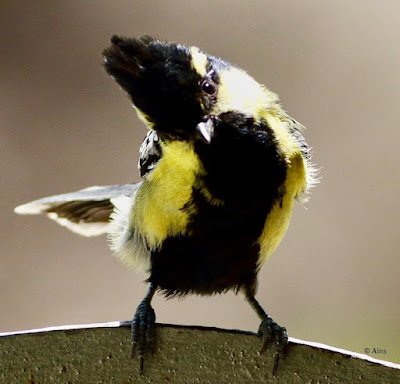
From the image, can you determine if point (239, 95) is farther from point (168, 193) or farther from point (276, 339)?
point (276, 339)

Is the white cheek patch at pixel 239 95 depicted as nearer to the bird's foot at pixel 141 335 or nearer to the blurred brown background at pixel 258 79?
the bird's foot at pixel 141 335

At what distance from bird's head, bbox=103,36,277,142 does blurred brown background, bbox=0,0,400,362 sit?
1.30 m

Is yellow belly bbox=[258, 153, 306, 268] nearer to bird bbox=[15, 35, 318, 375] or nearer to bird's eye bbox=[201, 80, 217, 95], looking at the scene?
bird bbox=[15, 35, 318, 375]

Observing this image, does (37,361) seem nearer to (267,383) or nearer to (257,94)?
(267,383)

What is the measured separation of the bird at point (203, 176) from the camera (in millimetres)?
1150

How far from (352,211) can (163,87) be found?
148 cm

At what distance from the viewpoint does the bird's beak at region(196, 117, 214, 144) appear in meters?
1.10

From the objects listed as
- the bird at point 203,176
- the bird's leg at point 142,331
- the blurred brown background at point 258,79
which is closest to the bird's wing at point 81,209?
the bird at point 203,176

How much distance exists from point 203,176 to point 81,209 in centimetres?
57

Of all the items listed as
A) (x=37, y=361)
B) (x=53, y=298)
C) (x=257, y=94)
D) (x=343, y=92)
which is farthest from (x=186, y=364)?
(x=343, y=92)

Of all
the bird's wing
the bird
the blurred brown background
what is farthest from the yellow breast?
the blurred brown background

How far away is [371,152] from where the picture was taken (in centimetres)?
250

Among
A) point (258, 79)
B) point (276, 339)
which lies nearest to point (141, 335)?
point (276, 339)

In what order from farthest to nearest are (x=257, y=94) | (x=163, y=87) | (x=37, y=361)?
(x=257, y=94)
(x=163, y=87)
(x=37, y=361)
